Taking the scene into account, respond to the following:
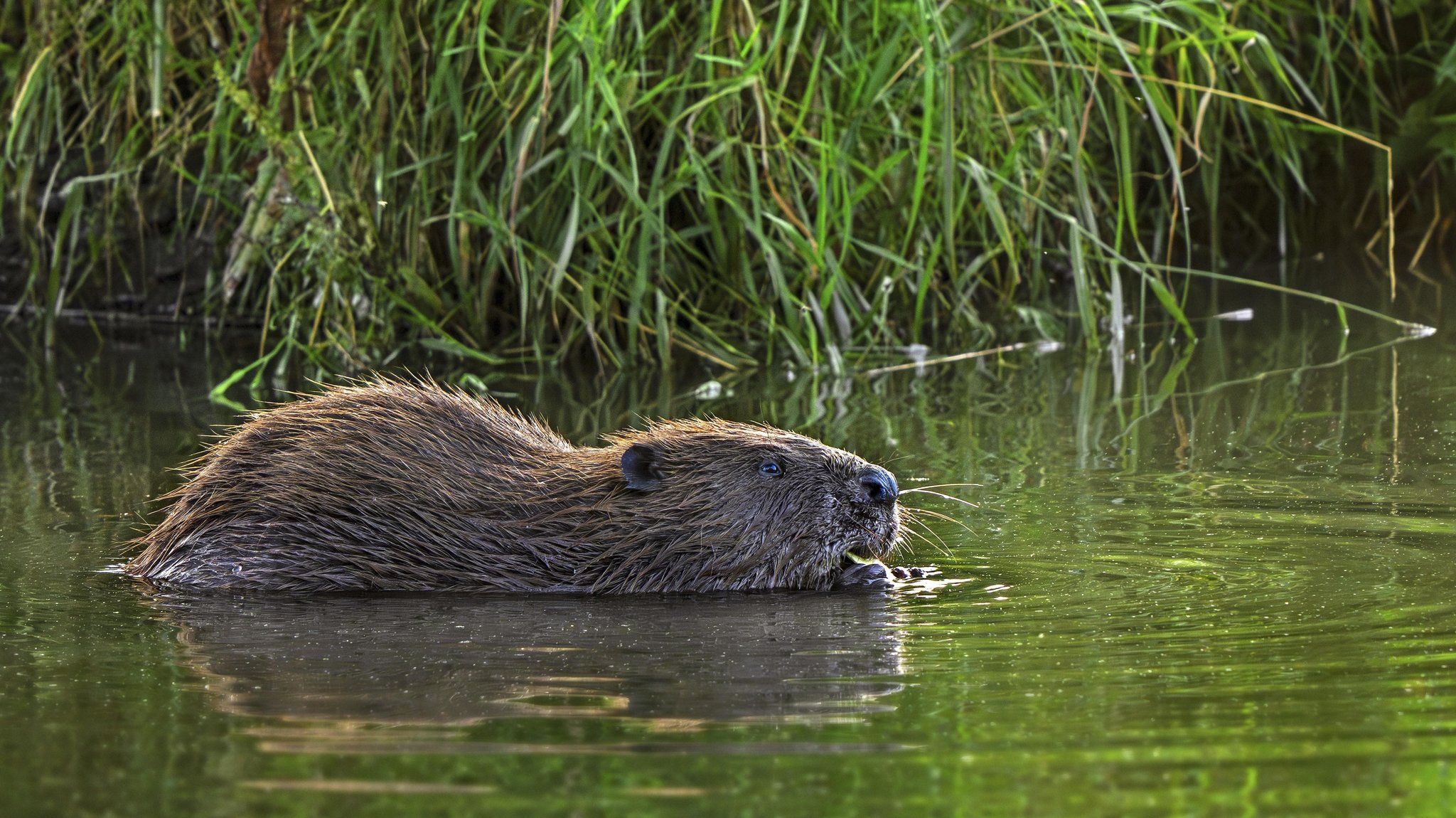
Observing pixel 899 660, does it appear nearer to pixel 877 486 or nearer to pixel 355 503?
pixel 877 486

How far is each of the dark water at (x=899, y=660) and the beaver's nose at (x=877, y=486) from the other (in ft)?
0.59

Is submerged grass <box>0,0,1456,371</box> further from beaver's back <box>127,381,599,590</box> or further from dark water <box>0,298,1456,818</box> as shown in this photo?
beaver's back <box>127,381,599,590</box>

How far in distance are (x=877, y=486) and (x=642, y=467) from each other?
1.71ft

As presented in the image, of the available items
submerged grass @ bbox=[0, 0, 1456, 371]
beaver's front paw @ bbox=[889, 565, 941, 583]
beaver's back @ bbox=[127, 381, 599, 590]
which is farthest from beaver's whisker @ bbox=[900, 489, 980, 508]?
submerged grass @ bbox=[0, 0, 1456, 371]

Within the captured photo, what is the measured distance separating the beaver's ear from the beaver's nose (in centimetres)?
45

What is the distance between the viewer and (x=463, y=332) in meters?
6.97

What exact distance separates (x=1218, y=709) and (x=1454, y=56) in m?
5.91

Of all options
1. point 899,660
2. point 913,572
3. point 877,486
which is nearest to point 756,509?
point 877,486

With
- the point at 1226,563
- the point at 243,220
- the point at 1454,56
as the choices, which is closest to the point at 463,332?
the point at 243,220

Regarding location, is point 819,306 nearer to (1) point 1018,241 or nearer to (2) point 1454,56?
(1) point 1018,241

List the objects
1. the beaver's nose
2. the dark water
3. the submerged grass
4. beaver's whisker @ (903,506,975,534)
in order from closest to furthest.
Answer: the dark water → the beaver's nose → beaver's whisker @ (903,506,975,534) → the submerged grass

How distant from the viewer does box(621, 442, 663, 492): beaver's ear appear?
4.28 meters

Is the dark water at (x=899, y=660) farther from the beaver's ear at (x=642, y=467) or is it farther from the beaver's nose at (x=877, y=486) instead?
the beaver's ear at (x=642, y=467)

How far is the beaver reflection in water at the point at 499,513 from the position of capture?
4.19 metres
